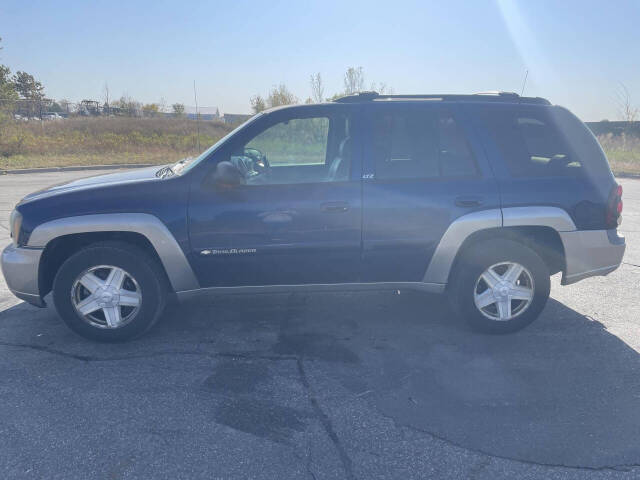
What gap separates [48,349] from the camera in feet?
12.5

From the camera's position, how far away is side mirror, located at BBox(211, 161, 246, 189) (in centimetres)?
353

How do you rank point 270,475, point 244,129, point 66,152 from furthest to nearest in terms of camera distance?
point 66,152 < point 244,129 < point 270,475

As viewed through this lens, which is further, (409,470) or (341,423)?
(341,423)

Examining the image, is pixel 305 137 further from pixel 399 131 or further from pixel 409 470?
pixel 409 470

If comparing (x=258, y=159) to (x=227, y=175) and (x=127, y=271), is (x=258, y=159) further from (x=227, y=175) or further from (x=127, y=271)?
(x=127, y=271)

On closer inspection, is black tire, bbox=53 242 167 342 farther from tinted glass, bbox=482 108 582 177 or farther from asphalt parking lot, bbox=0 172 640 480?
tinted glass, bbox=482 108 582 177

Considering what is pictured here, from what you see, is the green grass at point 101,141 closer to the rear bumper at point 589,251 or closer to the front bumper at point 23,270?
the front bumper at point 23,270

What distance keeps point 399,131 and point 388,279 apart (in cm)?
117

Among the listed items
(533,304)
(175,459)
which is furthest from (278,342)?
(533,304)

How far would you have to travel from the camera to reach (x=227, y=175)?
353cm

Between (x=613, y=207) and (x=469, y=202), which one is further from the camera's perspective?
(x=613, y=207)

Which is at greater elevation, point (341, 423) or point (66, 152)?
point (66, 152)

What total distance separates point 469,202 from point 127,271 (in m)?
2.64

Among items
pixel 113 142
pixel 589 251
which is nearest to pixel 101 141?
pixel 113 142
